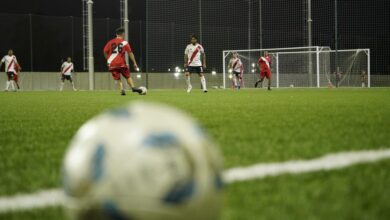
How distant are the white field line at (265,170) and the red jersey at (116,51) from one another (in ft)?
40.9

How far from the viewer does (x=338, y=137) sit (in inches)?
154

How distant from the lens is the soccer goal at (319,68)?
2567 cm

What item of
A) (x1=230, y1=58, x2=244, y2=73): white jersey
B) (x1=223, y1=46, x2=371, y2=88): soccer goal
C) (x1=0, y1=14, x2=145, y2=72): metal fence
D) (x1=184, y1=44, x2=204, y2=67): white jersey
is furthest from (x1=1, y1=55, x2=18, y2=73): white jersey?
(x1=223, y1=46, x2=371, y2=88): soccer goal

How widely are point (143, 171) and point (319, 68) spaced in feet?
86.7

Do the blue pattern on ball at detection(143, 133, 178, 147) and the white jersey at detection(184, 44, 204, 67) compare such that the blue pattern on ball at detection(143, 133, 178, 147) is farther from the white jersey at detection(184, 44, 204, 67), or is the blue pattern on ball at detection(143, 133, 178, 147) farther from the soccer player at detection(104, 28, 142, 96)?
the white jersey at detection(184, 44, 204, 67)

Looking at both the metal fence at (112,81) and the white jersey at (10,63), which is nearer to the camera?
the white jersey at (10,63)

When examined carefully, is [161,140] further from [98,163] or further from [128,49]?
[128,49]

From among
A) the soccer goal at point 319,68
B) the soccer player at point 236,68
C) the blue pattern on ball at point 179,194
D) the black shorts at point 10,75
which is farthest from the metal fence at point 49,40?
the blue pattern on ball at point 179,194

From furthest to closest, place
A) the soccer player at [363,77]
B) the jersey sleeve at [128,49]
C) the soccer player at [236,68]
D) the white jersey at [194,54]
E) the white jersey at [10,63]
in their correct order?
the soccer player at [363,77] → the soccer player at [236,68] → the white jersey at [10,63] → the white jersey at [194,54] → the jersey sleeve at [128,49]

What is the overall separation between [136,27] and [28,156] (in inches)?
1156

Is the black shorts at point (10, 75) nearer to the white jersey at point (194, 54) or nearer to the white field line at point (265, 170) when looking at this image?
the white jersey at point (194, 54)

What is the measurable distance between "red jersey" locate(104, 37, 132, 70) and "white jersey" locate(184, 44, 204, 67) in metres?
3.73

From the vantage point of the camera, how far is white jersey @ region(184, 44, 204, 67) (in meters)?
18.5

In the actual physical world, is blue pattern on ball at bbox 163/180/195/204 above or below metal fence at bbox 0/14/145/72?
below
